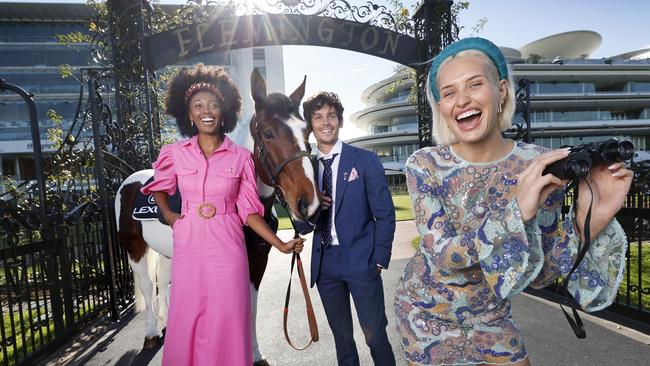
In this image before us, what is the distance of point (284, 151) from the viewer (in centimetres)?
242

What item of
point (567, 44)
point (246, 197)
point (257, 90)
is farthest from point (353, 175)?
point (567, 44)

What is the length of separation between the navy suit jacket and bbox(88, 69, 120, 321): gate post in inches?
133

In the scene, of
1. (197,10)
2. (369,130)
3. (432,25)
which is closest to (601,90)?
(369,130)

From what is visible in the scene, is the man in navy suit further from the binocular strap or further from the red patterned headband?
the binocular strap

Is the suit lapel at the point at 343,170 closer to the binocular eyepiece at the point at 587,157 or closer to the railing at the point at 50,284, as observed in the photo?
the binocular eyepiece at the point at 587,157

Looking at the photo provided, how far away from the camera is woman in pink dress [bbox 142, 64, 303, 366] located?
82.4 inches

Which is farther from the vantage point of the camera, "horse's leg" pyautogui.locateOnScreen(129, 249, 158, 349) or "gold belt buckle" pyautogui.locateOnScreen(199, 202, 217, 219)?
"horse's leg" pyautogui.locateOnScreen(129, 249, 158, 349)

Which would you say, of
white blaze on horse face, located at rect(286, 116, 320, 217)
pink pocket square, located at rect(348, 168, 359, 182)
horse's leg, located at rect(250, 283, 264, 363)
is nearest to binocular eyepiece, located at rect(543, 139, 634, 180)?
white blaze on horse face, located at rect(286, 116, 320, 217)

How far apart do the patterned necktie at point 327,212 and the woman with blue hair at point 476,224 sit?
116cm

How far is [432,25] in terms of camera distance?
6301 mm

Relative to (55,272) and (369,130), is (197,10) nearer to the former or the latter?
(55,272)

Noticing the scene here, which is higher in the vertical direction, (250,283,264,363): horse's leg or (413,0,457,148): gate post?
(413,0,457,148): gate post

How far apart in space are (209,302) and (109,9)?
5598 millimetres

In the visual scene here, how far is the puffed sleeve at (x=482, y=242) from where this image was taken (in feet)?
3.13
